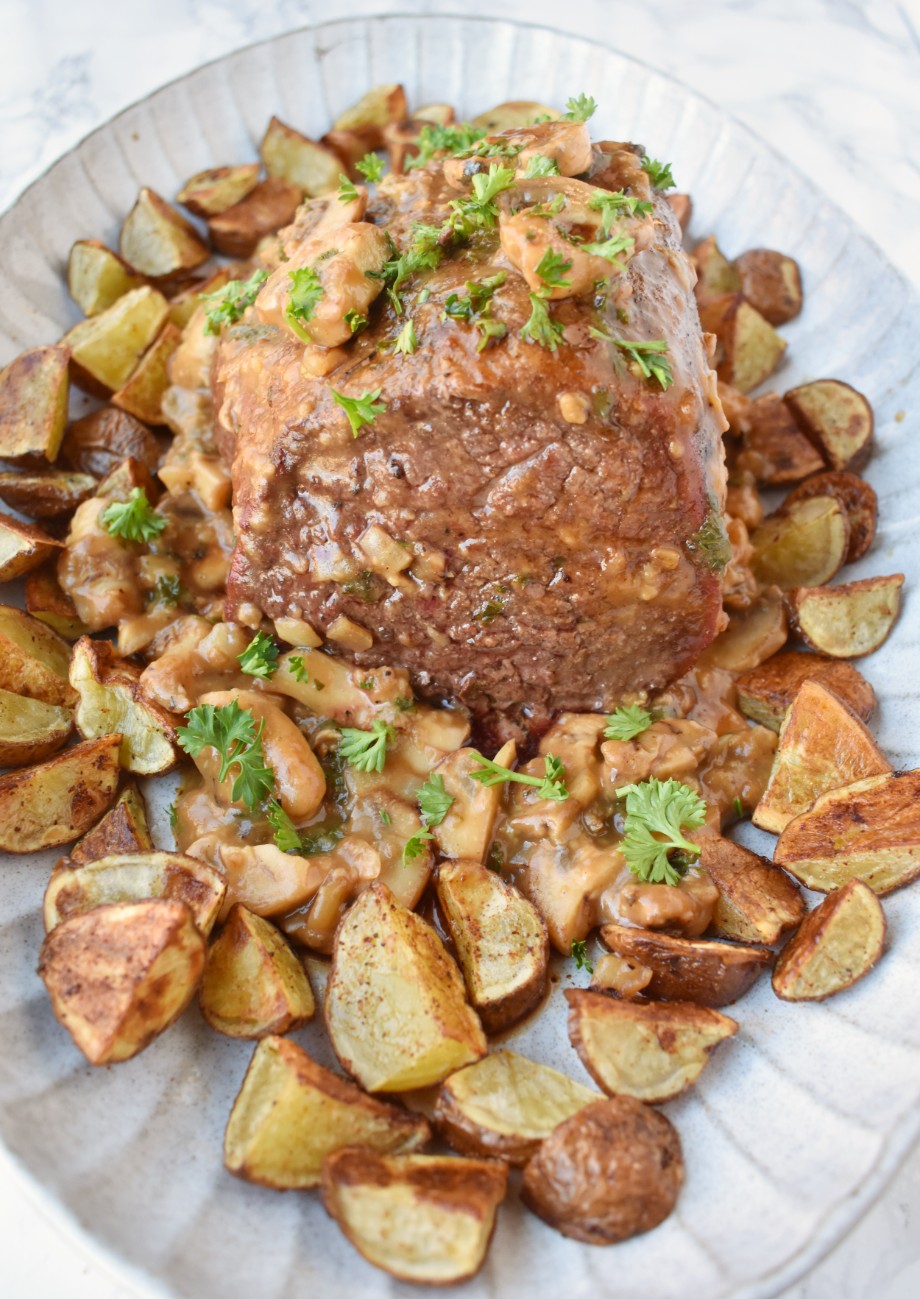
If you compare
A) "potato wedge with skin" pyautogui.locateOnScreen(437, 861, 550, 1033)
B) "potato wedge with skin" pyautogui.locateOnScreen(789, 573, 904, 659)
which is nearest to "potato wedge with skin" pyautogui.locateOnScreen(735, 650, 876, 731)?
"potato wedge with skin" pyautogui.locateOnScreen(789, 573, 904, 659)

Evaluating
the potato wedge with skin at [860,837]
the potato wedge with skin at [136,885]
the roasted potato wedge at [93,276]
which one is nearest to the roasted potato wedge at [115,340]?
the roasted potato wedge at [93,276]

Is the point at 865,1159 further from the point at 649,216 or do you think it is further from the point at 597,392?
the point at 649,216

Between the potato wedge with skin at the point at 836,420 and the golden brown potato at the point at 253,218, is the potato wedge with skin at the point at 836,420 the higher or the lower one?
the lower one

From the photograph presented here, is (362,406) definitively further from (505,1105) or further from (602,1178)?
(602,1178)

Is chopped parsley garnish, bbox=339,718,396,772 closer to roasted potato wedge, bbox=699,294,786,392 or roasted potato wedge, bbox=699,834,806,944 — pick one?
roasted potato wedge, bbox=699,834,806,944

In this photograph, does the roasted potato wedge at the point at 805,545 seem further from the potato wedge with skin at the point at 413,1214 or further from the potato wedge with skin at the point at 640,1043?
the potato wedge with skin at the point at 413,1214

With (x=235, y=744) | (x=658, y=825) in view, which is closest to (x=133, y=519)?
(x=235, y=744)
